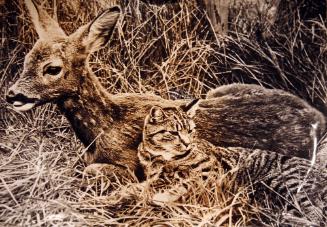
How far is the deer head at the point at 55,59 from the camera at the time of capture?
3209mm

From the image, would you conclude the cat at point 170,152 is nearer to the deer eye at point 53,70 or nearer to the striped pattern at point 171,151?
the striped pattern at point 171,151

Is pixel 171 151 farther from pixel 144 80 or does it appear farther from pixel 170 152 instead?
pixel 144 80

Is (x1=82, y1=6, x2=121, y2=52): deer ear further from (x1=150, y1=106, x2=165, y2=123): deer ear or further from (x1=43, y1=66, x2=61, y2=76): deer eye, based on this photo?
(x1=150, y1=106, x2=165, y2=123): deer ear

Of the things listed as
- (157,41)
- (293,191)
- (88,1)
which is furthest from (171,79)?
(293,191)

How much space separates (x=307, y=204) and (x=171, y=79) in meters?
1.07

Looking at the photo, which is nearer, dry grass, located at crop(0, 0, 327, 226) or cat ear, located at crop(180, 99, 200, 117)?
dry grass, located at crop(0, 0, 327, 226)

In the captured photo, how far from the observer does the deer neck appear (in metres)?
3.31

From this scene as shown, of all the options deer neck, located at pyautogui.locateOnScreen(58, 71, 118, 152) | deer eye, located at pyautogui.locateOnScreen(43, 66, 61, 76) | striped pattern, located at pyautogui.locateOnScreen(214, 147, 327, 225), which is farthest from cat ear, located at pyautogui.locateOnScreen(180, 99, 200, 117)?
deer eye, located at pyautogui.locateOnScreen(43, 66, 61, 76)

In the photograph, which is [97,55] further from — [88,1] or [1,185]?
[1,185]

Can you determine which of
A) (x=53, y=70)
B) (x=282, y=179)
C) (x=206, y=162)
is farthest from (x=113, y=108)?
(x=282, y=179)

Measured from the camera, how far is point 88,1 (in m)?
3.55

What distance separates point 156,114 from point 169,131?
0.12m

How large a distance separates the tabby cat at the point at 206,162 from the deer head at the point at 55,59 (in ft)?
1.57

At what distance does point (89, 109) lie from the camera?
11.0ft
